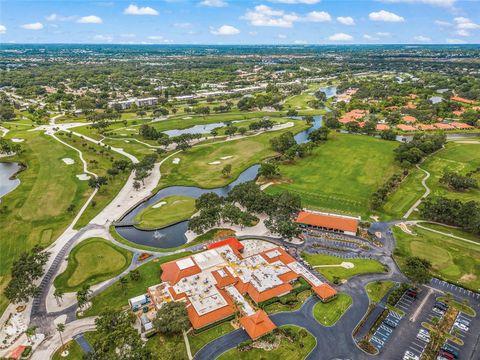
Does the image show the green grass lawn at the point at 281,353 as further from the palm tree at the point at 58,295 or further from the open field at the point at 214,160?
the open field at the point at 214,160

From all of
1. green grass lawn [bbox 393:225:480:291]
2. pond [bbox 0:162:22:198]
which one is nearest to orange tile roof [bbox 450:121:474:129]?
green grass lawn [bbox 393:225:480:291]

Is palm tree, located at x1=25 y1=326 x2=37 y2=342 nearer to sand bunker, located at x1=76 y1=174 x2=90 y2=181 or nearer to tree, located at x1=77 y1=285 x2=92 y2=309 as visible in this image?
tree, located at x1=77 y1=285 x2=92 y2=309

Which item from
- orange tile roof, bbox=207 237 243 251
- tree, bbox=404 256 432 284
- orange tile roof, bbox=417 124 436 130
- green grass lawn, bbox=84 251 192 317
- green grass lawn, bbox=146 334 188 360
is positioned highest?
orange tile roof, bbox=417 124 436 130

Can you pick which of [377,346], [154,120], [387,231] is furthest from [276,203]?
[154,120]

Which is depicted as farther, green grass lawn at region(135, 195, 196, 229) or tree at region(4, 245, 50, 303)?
green grass lawn at region(135, 195, 196, 229)

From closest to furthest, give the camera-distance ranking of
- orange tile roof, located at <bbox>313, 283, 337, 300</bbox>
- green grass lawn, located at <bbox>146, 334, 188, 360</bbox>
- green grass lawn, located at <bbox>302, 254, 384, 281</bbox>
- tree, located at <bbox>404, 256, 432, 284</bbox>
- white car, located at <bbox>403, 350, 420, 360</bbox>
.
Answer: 1. white car, located at <bbox>403, 350, 420, 360</bbox>
2. green grass lawn, located at <bbox>146, 334, 188, 360</bbox>
3. orange tile roof, located at <bbox>313, 283, 337, 300</bbox>
4. tree, located at <bbox>404, 256, 432, 284</bbox>
5. green grass lawn, located at <bbox>302, 254, 384, 281</bbox>

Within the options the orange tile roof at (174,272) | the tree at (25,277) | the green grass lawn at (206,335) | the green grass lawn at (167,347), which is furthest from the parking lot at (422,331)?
the tree at (25,277)

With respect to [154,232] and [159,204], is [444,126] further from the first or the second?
[154,232]

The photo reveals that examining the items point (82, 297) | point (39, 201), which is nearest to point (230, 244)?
point (82, 297)
